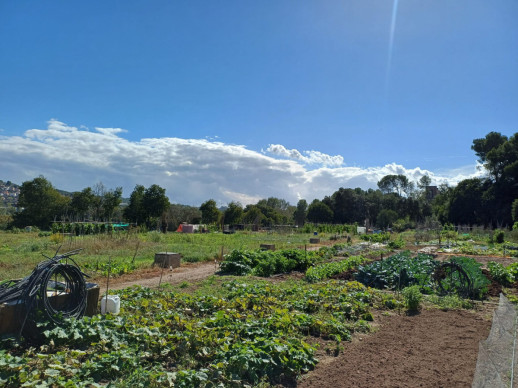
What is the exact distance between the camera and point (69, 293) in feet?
19.3

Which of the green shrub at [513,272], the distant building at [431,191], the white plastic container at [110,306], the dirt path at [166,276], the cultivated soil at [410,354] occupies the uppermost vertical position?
the distant building at [431,191]

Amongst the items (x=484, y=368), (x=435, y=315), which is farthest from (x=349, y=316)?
(x=484, y=368)

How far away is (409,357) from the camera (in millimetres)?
5117

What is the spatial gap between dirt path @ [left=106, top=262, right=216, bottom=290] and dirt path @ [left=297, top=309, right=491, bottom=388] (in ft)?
21.1

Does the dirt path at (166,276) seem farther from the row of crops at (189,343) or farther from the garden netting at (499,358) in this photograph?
the garden netting at (499,358)

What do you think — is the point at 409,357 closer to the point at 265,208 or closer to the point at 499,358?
the point at 499,358

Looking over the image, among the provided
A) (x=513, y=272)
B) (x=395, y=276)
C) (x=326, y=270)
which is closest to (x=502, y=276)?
(x=513, y=272)

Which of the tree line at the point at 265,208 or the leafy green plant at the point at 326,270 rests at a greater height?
the tree line at the point at 265,208

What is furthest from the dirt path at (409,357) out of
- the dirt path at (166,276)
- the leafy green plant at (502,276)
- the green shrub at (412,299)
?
the dirt path at (166,276)

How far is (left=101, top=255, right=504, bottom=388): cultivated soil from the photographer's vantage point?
435 cm

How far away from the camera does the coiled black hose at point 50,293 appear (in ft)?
16.4

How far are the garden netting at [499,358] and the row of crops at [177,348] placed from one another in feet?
6.21

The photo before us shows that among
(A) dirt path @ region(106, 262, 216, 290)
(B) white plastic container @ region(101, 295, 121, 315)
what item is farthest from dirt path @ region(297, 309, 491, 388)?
(A) dirt path @ region(106, 262, 216, 290)

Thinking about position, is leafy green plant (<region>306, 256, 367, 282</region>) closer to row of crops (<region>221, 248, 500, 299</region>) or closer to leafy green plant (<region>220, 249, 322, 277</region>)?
row of crops (<region>221, 248, 500, 299</region>)
